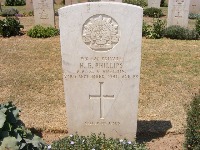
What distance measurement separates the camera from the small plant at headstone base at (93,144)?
173 inches

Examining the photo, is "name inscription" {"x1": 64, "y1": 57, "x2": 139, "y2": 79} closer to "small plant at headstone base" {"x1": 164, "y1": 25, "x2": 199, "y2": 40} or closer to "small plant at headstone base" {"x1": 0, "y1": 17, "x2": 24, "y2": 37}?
"small plant at headstone base" {"x1": 164, "y1": 25, "x2": 199, "y2": 40}

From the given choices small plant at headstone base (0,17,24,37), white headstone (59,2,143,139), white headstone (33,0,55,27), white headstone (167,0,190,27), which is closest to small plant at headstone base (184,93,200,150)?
white headstone (59,2,143,139)

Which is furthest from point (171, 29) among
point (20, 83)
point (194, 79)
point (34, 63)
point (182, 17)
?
point (20, 83)

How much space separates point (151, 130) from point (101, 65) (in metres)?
1.63

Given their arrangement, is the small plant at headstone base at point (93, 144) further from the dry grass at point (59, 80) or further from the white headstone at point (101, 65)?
the dry grass at point (59, 80)

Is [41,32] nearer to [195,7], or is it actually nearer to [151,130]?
[151,130]

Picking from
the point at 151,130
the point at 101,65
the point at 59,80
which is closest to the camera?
the point at 101,65

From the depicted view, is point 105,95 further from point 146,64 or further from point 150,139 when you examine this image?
point 146,64

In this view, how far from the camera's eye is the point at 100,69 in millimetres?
4477

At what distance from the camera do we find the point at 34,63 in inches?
344

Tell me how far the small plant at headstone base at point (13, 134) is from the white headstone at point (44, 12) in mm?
8483

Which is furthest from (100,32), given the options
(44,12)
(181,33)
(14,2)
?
(14,2)

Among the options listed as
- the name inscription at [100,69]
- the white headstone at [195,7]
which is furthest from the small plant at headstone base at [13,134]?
the white headstone at [195,7]

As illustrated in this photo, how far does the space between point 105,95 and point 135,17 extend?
1.26m
